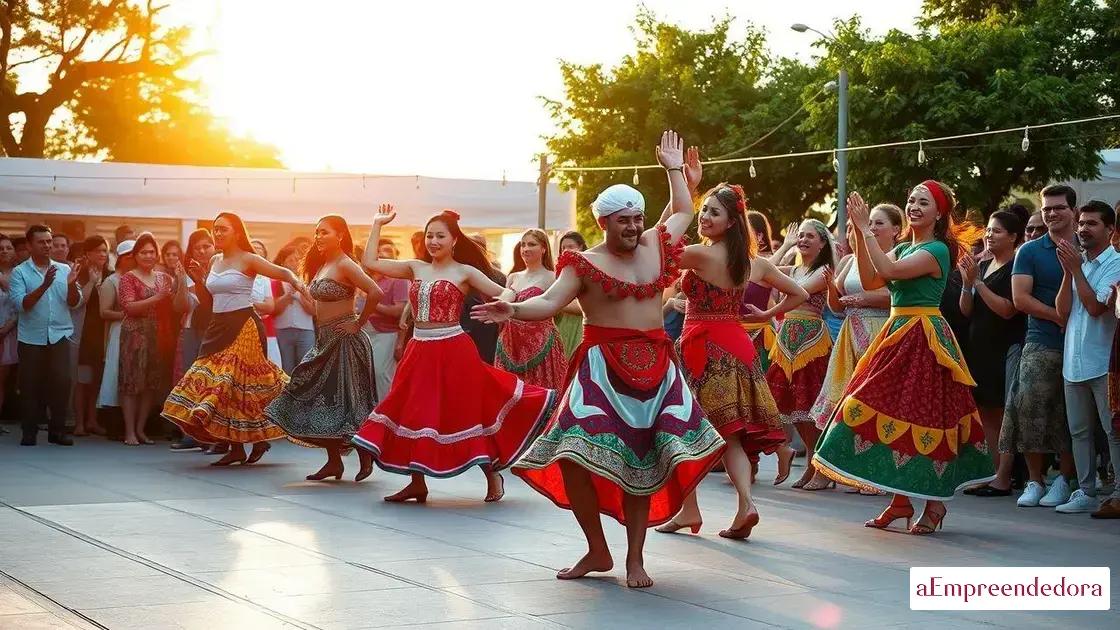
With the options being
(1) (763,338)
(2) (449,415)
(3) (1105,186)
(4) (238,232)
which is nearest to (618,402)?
(2) (449,415)

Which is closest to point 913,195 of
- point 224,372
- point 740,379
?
point 740,379

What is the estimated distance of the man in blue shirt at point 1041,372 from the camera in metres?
9.91

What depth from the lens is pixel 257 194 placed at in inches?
893

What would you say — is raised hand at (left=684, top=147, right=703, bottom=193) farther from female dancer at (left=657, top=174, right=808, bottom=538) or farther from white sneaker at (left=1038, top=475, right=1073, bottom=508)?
white sneaker at (left=1038, top=475, right=1073, bottom=508)

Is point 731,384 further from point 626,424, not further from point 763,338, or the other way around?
point 763,338

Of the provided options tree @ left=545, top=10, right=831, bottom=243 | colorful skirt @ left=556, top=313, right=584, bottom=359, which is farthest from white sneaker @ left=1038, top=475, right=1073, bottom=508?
tree @ left=545, top=10, right=831, bottom=243

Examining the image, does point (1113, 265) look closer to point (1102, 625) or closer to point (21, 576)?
point (1102, 625)

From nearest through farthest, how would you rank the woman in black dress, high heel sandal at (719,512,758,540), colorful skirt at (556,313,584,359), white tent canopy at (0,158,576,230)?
high heel sandal at (719,512,758,540), the woman in black dress, colorful skirt at (556,313,584,359), white tent canopy at (0,158,576,230)

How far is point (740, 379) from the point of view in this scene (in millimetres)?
8484

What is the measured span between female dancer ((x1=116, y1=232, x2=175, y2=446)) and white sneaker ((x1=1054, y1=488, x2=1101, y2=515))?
8.54 m

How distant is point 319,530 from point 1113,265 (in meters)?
5.24

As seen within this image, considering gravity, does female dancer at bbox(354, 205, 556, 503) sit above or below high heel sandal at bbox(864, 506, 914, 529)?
above

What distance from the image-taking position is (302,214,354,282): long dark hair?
36.1 ft

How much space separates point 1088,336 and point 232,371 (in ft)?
21.1
